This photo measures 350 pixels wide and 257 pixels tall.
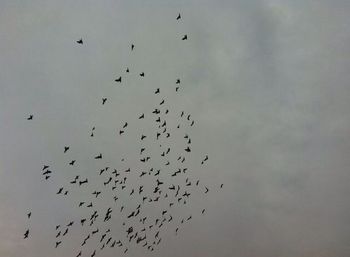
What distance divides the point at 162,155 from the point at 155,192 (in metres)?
5.43

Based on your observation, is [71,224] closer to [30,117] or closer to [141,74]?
[30,117]

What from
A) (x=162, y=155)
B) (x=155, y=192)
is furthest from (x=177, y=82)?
(x=155, y=192)

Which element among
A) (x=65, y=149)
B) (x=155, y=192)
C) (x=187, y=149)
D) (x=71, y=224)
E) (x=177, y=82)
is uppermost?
(x=177, y=82)

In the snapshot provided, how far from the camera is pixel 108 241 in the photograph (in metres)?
71.8

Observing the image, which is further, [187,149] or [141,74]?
[187,149]

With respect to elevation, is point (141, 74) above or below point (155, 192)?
above

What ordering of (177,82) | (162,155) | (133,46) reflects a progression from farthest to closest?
1. (162,155)
2. (177,82)
3. (133,46)

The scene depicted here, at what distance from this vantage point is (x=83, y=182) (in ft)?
228

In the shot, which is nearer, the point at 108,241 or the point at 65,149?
the point at 65,149

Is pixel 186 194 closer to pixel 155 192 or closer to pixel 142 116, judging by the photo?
pixel 155 192

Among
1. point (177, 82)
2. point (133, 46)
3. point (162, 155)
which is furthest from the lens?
point (162, 155)

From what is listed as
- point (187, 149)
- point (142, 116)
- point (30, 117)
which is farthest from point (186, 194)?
point (30, 117)

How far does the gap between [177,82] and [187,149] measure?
9295 mm

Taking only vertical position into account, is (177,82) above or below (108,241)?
above
